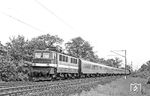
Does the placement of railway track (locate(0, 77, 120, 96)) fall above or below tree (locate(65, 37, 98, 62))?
below

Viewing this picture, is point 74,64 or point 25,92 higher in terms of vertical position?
point 74,64

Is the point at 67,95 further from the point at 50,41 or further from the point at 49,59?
the point at 50,41

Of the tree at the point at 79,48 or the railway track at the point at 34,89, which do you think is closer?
the railway track at the point at 34,89

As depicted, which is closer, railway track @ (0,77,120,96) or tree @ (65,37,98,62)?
railway track @ (0,77,120,96)

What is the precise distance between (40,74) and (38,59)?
1.64 m

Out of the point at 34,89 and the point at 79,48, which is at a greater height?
the point at 79,48

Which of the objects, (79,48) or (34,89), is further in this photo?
(79,48)

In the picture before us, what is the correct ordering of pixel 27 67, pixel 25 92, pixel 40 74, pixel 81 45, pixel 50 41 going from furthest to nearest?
pixel 81 45 < pixel 50 41 < pixel 27 67 < pixel 40 74 < pixel 25 92

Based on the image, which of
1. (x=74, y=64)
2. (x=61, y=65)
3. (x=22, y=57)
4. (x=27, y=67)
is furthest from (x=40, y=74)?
(x=74, y=64)

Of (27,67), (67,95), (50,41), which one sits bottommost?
(67,95)

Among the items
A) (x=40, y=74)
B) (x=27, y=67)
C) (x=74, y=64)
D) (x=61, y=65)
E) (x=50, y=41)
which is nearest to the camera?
(x=40, y=74)

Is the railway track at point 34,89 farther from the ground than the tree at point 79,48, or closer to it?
closer to it

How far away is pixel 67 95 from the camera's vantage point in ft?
A: 51.8

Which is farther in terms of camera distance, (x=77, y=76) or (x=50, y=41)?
(x=50, y=41)
